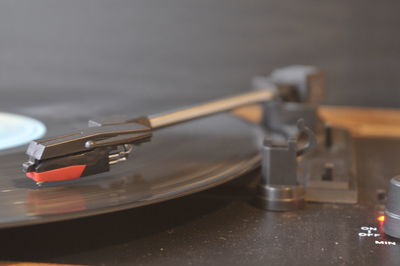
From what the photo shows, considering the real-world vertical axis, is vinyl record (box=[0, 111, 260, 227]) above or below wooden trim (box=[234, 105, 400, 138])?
above

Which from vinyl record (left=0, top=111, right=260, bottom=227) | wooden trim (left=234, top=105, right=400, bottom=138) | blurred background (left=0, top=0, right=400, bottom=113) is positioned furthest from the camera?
blurred background (left=0, top=0, right=400, bottom=113)

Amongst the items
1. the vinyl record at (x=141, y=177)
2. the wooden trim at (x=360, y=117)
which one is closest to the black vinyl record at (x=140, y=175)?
the vinyl record at (x=141, y=177)

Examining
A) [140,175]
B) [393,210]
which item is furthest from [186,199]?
[393,210]

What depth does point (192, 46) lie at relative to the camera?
1.45 m

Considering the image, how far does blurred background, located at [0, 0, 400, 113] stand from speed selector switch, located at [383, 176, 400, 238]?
0.67 metres

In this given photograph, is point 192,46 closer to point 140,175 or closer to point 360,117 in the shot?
point 360,117

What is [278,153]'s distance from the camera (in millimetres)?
751

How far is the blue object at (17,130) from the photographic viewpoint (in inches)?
34.4

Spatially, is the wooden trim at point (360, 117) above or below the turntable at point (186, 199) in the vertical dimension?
below

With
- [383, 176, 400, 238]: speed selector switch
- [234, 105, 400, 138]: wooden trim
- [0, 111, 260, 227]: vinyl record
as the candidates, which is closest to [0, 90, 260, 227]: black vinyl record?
[0, 111, 260, 227]: vinyl record

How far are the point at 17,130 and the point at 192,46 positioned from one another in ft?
1.76

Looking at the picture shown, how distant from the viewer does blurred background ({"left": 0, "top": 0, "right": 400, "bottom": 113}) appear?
135cm

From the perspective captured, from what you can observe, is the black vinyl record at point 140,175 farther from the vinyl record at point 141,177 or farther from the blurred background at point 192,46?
the blurred background at point 192,46

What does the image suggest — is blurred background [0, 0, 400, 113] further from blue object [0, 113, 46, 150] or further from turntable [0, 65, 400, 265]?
turntable [0, 65, 400, 265]
